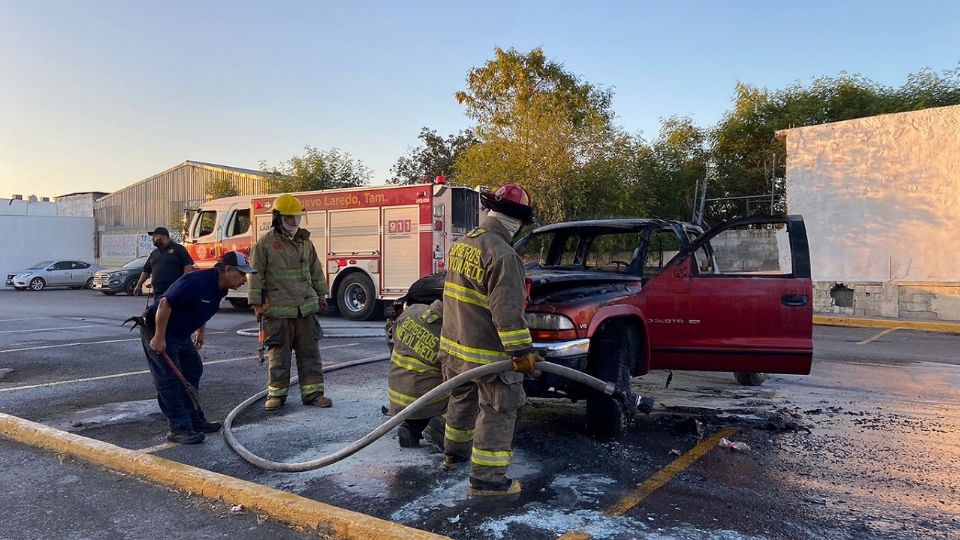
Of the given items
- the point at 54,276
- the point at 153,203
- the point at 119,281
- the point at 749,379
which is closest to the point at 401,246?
the point at 749,379

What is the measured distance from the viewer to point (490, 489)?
Result: 3.82 metres

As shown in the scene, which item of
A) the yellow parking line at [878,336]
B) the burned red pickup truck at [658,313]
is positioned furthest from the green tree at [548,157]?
the burned red pickup truck at [658,313]

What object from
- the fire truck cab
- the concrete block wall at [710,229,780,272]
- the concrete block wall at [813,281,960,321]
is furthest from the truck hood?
the concrete block wall at [710,229,780,272]

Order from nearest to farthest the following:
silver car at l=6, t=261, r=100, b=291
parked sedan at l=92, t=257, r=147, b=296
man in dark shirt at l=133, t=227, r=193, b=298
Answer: man in dark shirt at l=133, t=227, r=193, b=298 < parked sedan at l=92, t=257, r=147, b=296 < silver car at l=6, t=261, r=100, b=291

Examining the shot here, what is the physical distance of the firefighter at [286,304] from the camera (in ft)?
19.1

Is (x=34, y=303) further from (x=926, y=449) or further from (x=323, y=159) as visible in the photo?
(x=926, y=449)

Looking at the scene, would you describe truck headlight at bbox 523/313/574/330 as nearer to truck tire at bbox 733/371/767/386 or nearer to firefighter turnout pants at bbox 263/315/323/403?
firefighter turnout pants at bbox 263/315/323/403

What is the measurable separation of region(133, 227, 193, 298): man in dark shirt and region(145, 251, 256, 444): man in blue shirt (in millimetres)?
2369

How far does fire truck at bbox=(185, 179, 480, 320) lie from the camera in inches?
523

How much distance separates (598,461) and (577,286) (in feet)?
4.19

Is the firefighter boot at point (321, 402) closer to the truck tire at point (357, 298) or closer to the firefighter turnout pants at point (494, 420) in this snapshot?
the firefighter turnout pants at point (494, 420)

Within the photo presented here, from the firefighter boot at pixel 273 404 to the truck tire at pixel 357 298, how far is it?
25.6 ft

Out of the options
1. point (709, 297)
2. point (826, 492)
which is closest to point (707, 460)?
point (826, 492)

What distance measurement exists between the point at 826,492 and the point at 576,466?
1457mm
